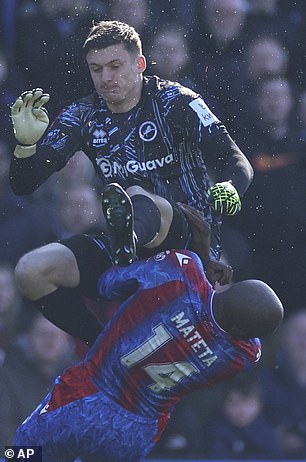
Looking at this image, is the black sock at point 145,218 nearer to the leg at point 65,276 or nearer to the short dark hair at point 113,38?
the leg at point 65,276

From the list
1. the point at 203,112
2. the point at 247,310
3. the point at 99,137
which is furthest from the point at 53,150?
the point at 247,310

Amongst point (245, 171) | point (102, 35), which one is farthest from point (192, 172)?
point (102, 35)

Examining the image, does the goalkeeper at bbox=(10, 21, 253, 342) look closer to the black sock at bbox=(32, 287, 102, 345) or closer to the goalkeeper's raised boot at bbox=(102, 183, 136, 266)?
the black sock at bbox=(32, 287, 102, 345)

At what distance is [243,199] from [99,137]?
2.55ft

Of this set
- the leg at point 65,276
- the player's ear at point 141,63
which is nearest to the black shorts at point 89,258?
the leg at point 65,276

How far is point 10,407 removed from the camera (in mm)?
5824

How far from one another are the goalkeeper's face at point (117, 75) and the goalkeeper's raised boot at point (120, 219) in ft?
2.75

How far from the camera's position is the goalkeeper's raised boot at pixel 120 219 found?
444 cm

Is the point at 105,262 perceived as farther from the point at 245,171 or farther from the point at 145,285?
the point at 245,171

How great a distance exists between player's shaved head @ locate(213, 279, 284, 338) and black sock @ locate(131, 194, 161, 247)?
0.31m

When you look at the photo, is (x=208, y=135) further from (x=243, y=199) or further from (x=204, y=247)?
(x=243, y=199)

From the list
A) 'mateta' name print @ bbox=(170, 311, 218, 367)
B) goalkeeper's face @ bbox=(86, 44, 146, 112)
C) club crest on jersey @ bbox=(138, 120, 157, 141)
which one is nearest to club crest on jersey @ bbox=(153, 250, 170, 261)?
'mateta' name print @ bbox=(170, 311, 218, 367)

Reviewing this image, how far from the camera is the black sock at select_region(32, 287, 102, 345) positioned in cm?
506

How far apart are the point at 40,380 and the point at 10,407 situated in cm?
18
